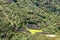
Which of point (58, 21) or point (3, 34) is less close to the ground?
point (3, 34)

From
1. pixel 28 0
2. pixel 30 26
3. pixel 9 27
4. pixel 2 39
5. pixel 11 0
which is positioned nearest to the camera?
pixel 2 39

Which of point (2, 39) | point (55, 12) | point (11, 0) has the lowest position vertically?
point (55, 12)

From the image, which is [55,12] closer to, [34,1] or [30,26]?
[34,1]

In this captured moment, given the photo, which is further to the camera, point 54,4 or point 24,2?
point 54,4

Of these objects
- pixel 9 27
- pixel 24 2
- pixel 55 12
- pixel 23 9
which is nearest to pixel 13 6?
pixel 23 9

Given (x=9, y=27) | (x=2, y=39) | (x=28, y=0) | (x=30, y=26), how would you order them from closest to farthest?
(x=2, y=39) < (x=9, y=27) < (x=30, y=26) < (x=28, y=0)

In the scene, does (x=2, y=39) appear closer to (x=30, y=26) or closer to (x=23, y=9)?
(x=30, y=26)
